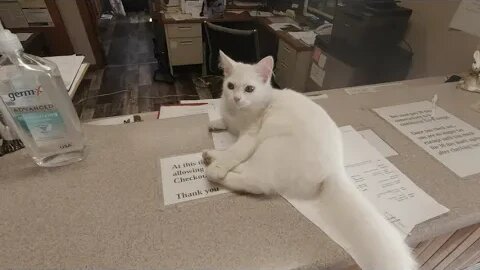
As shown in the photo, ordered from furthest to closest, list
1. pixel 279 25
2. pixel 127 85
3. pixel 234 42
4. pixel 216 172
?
pixel 127 85 < pixel 279 25 < pixel 234 42 < pixel 216 172

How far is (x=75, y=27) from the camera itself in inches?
105

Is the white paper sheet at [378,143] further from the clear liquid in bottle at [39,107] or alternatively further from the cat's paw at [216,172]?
the clear liquid in bottle at [39,107]

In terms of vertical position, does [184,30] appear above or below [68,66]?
below

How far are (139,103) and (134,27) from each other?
254 centimetres

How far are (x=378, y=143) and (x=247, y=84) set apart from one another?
369 mm

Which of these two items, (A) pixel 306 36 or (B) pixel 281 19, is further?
(B) pixel 281 19

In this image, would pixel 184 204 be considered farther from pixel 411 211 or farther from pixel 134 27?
pixel 134 27

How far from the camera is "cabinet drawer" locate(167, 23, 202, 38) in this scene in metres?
2.45

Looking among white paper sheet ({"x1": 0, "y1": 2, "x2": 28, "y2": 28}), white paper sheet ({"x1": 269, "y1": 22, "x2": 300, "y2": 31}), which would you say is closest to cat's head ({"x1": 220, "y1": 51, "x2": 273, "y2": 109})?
white paper sheet ({"x1": 269, "y1": 22, "x2": 300, "y2": 31})

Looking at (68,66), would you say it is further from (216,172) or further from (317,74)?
(317,74)

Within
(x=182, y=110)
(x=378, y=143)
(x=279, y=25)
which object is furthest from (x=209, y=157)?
(x=279, y=25)

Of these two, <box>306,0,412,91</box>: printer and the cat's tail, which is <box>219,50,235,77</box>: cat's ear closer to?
the cat's tail

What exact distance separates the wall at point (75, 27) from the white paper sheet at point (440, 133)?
305cm

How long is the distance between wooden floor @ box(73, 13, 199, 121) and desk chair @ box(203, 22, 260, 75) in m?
0.68
